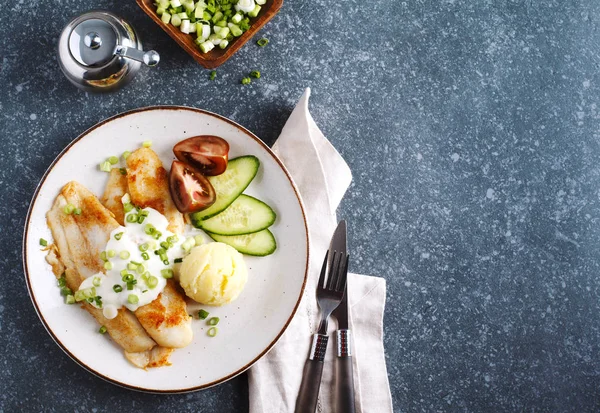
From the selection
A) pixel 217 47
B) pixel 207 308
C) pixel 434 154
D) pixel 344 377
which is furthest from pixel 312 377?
pixel 217 47

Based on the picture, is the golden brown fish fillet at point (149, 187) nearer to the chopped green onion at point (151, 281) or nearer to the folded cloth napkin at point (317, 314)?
the chopped green onion at point (151, 281)

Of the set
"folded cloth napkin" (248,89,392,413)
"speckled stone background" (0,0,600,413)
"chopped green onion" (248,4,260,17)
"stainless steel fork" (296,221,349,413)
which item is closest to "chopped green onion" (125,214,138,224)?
"speckled stone background" (0,0,600,413)

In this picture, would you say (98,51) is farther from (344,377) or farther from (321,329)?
(344,377)

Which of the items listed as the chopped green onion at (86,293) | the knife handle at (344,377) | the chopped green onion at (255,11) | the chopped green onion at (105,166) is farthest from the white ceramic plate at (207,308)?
the chopped green onion at (255,11)

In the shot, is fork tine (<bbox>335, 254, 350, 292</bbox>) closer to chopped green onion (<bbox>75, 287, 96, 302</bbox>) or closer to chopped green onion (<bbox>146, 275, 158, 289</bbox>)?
chopped green onion (<bbox>146, 275, 158, 289</bbox>)

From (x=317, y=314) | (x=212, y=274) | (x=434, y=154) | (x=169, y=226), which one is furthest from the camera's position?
(x=434, y=154)

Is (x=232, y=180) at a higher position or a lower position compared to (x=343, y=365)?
higher

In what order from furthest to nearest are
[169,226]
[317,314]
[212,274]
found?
[317,314]
[169,226]
[212,274]
